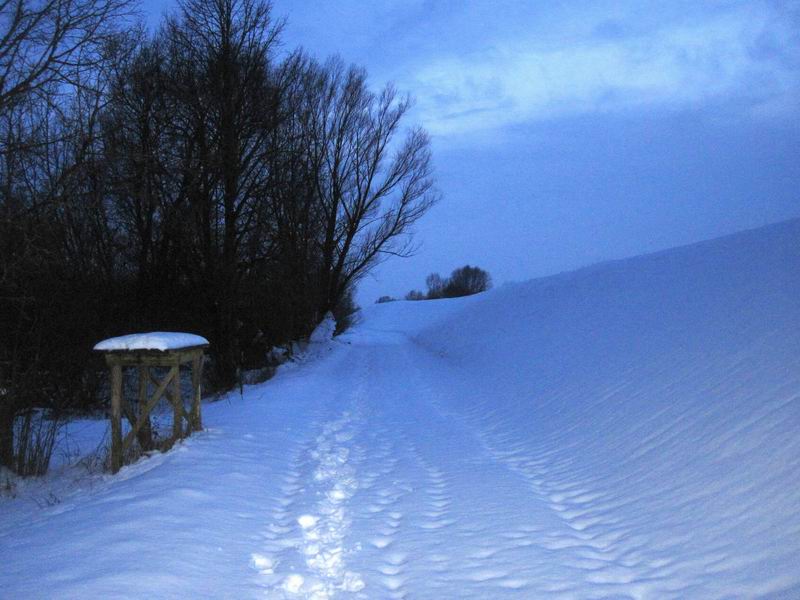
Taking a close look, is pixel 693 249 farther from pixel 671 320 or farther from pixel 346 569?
pixel 346 569

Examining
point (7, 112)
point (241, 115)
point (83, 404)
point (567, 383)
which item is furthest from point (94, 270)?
point (567, 383)

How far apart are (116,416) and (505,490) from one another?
15.5 ft

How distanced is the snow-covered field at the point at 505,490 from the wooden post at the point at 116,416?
0.24 meters

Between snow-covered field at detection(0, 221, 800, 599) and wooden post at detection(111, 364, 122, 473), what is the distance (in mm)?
237

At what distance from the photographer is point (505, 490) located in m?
6.77

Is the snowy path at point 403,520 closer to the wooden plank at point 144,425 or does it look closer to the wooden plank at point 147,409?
the wooden plank at point 147,409

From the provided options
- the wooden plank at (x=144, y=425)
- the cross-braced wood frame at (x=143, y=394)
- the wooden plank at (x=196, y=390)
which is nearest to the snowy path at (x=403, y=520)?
the wooden plank at (x=196, y=390)

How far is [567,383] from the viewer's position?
11812mm

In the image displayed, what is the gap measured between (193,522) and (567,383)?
813 centimetres

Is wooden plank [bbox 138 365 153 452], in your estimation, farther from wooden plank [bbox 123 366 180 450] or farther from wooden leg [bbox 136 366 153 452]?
wooden plank [bbox 123 366 180 450]

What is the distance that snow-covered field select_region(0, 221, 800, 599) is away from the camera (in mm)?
4352

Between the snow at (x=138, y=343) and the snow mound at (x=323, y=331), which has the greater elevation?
the snow at (x=138, y=343)

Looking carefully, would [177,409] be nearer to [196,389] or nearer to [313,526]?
[196,389]

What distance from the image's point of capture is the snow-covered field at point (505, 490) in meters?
4.35
